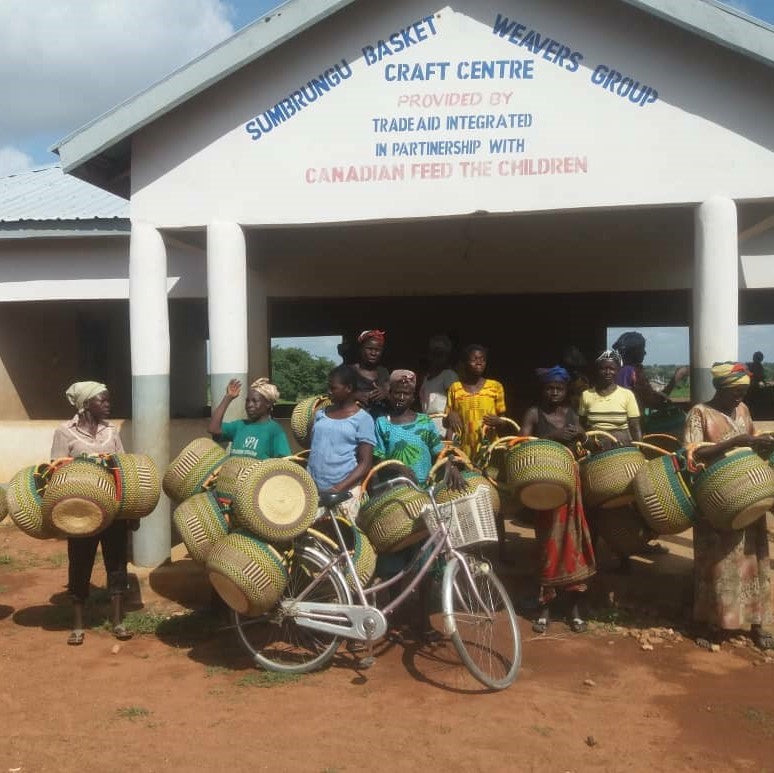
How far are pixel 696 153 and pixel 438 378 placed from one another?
245 cm

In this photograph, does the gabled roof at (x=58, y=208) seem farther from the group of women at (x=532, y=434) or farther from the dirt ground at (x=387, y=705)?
the dirt ground at (x=387, y=705)

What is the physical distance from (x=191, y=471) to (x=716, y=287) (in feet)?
12.7

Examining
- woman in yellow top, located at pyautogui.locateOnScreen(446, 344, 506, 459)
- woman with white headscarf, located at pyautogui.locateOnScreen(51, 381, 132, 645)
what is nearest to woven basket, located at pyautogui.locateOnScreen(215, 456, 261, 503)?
woman with white headscarf, located at pyautogui.locateOnScreen(51, 381, 132, 645)

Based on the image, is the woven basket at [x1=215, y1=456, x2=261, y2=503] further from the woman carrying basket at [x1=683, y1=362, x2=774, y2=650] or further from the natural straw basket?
the woman carrying basket at [x1=683, y1=362, x2=774, y2=650]

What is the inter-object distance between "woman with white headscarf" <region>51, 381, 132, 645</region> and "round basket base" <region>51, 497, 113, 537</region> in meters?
0.31

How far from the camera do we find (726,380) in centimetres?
486

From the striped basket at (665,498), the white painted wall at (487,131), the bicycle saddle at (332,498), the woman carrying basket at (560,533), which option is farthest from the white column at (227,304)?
the striped basket at (665,498)

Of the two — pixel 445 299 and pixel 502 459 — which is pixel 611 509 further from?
pixel 445 299

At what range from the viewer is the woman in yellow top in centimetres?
559

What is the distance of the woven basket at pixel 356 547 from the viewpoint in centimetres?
455

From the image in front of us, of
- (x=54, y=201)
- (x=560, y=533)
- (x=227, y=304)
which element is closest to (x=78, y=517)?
(x=227, y=304)

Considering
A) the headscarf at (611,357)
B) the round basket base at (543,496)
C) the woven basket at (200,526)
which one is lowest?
the woven basket at (200,526)

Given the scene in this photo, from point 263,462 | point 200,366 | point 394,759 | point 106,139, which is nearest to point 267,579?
point 263,462

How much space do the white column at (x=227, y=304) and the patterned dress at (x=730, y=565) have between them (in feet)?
11.1
